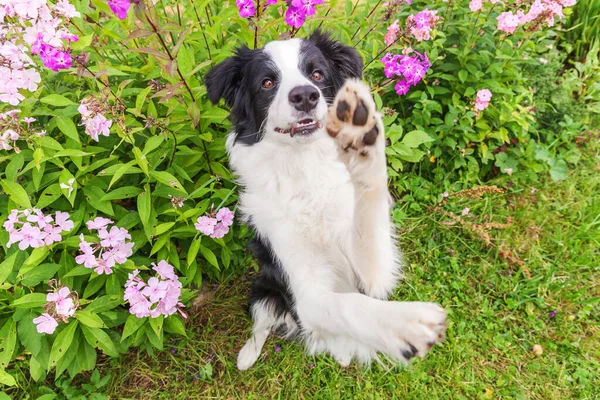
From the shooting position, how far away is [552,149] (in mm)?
3885

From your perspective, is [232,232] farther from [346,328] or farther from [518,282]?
[518,282]

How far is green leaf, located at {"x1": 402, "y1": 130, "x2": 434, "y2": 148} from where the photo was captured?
333 cm

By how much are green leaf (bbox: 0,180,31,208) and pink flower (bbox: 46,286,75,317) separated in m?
0.51

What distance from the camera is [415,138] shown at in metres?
3.35

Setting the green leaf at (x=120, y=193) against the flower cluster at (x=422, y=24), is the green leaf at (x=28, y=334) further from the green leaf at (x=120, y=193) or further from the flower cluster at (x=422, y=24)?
the flower cluster at (x=422, y=24)

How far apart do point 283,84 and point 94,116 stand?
0.98 meters

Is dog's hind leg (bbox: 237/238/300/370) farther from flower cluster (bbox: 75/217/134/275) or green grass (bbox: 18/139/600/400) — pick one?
flower cluster (bbox: 75/217/134/275)

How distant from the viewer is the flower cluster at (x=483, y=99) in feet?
10.6

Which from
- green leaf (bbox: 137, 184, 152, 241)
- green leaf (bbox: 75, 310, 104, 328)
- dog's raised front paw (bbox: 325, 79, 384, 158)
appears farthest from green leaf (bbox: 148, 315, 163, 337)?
dog's raised front paw (bbox: 325, 79, 384, 158)

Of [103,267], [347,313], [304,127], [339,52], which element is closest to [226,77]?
[304,127]

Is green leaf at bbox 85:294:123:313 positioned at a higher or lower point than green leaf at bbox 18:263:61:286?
lower

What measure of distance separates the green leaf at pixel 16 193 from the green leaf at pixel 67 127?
39cm

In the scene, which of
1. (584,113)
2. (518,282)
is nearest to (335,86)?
(518,282)

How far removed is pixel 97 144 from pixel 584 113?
170 inches
